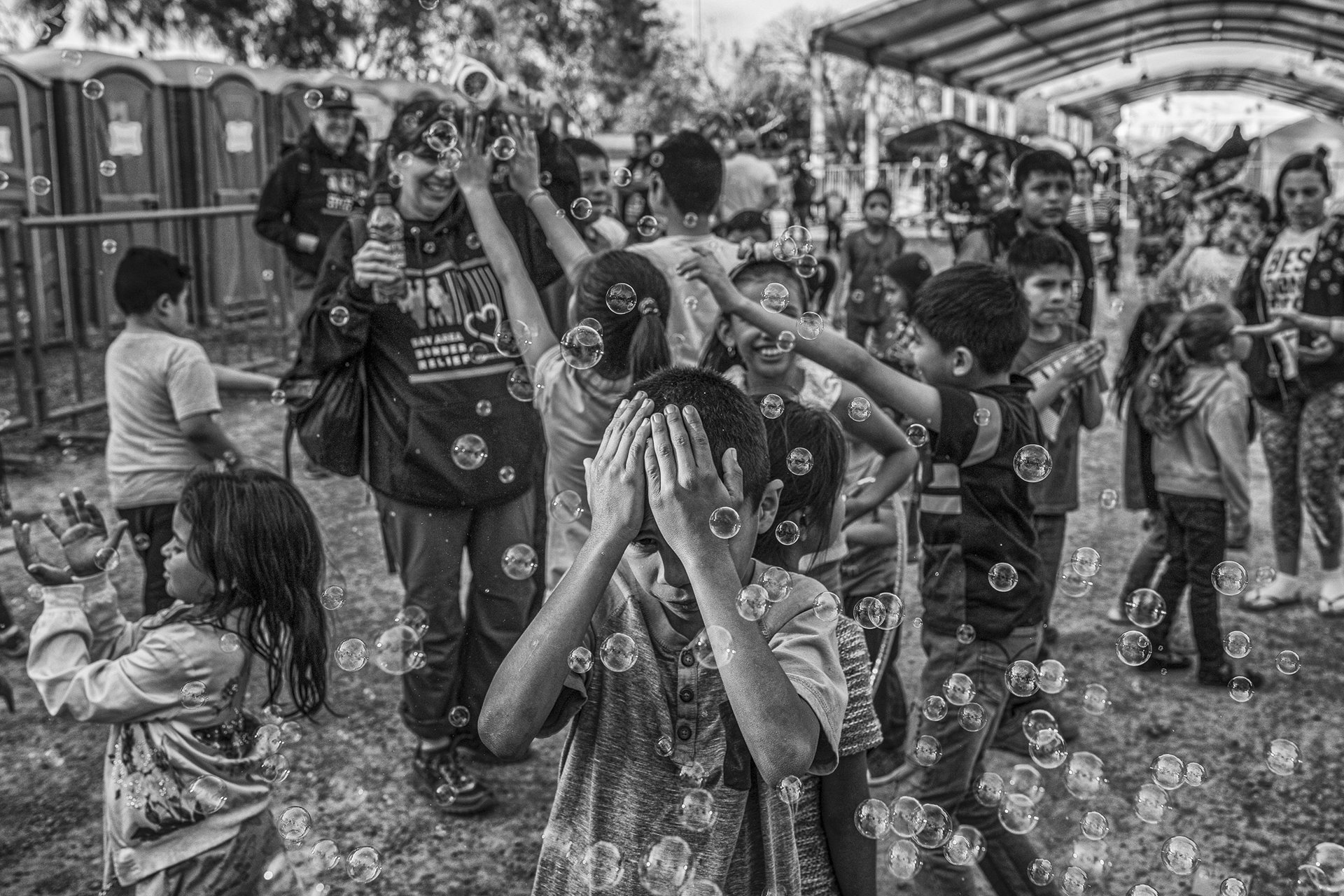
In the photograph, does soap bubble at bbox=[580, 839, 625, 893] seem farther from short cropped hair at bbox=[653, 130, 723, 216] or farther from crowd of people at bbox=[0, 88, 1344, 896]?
short cropped hair at bbox=[653, 130, 723, 216]

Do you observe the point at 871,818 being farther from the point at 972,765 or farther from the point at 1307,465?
the point at 1307,465

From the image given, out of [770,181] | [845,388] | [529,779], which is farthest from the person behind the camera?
[770,181]

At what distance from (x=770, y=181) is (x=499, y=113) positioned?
526cm

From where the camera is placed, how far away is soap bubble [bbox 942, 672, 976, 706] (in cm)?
262

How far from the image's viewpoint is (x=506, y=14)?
26.4m

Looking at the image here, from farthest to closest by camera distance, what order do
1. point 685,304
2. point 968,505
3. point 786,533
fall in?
point 685,304 < point 968,505 < point 786,533

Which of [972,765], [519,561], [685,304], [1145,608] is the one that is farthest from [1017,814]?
[685,304]

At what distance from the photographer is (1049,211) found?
4.56 metres

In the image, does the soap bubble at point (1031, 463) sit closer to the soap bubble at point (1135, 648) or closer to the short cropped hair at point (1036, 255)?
the soap bubble at point (1135, 648)

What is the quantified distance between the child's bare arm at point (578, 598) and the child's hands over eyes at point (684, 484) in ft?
0.08

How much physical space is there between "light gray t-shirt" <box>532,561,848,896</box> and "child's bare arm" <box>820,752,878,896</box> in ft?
0.26

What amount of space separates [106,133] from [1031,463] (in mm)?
10999

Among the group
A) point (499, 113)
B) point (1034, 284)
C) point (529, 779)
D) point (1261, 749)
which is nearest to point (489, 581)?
point (529, 779)

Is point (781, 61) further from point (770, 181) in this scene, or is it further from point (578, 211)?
point (578, 211)
